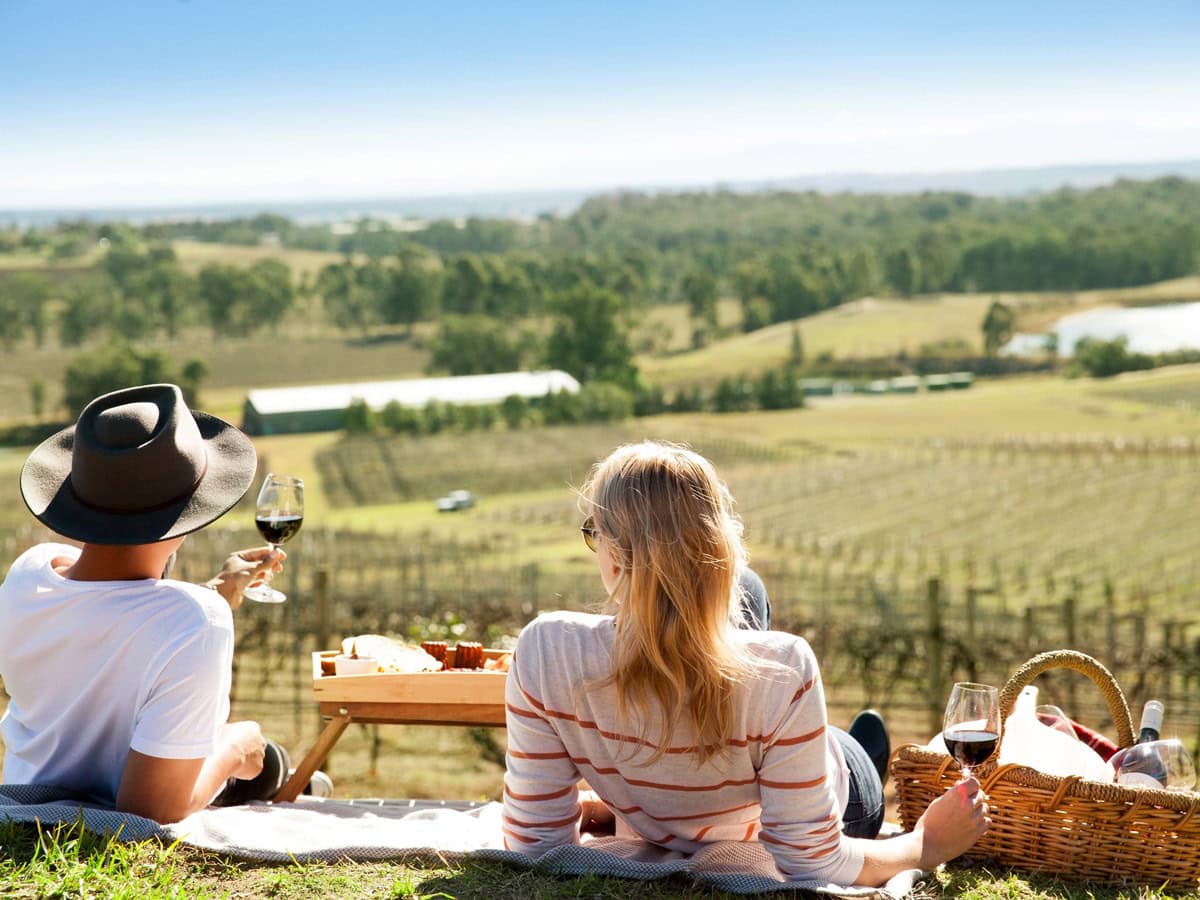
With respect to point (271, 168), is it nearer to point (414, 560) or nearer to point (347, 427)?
point (347, 427)

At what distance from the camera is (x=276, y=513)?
2730 mm

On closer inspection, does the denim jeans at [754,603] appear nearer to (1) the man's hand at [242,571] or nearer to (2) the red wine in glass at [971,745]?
(2) the red wine in glass at [971,745]

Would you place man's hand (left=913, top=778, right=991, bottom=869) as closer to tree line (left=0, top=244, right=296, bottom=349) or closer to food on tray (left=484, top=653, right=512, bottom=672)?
food on tray (left=484, top=653, right=512, bottom=672)

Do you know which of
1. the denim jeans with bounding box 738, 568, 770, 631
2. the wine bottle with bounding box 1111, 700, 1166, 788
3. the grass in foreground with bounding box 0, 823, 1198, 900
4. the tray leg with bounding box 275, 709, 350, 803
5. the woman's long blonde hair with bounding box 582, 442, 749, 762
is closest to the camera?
the woman's long blonde hair with bounding box 582, 442, 749, 762

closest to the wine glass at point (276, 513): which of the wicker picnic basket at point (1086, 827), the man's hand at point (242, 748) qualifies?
the man's hand at point (242, 748)

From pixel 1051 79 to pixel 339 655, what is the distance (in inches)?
7140

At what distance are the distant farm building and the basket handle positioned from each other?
65.6 meters

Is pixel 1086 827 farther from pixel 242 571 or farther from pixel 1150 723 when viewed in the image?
pixel 242 571

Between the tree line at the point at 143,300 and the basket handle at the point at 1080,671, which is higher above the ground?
the basket handle at the point at 1080,671

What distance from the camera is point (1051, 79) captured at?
166500 millimetres

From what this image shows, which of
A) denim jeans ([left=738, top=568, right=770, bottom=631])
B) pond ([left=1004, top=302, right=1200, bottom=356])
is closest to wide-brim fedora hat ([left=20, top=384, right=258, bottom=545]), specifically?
denim jeans ([left=738, top=568, right=770, bottom=631])

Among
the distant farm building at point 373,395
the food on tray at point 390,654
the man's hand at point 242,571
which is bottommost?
the distant farm building at point 373,395

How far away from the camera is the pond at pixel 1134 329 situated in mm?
74875

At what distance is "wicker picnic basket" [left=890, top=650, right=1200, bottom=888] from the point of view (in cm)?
229
